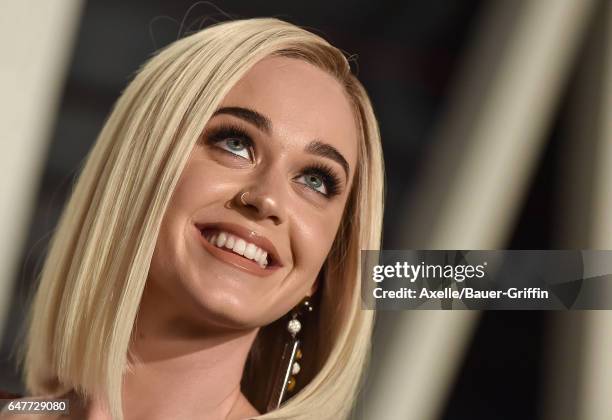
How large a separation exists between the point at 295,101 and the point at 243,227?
18 centimetres

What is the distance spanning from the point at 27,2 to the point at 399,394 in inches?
31.6

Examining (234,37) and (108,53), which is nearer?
(234,37)

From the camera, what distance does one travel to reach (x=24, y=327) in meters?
Answer: 1.11

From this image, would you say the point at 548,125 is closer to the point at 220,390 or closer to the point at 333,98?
the point at 333,98

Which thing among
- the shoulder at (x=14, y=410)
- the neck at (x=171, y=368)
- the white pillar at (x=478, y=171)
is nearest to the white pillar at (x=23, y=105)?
the shoulder at (x=14, y=410)

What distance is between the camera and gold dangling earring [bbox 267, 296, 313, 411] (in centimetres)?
106

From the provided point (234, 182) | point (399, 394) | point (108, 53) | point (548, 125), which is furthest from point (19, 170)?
point (548, 125)

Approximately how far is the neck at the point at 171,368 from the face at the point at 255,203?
31 millimetres

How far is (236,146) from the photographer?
987 millimetres

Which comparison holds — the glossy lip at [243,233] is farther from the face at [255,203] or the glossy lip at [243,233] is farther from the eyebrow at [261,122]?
the eyebrow at [261,122]

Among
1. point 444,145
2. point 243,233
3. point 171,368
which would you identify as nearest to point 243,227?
point 243,233

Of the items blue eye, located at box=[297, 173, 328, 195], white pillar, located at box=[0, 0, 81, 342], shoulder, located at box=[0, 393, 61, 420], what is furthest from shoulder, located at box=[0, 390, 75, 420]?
blue eye, located at box=[297, 173, 328, 195]

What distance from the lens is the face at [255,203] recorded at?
38.0 inches

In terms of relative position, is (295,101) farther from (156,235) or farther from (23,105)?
(23,105)
